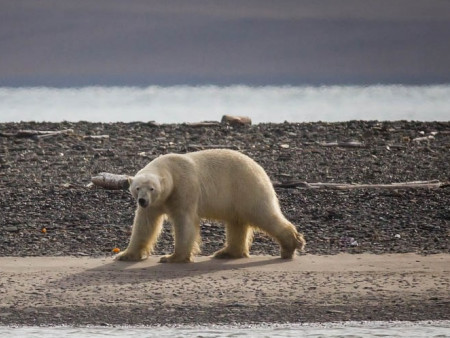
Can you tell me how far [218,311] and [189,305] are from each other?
26 centimetres

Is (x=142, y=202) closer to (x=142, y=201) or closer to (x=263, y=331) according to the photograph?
(x=142, y=201)

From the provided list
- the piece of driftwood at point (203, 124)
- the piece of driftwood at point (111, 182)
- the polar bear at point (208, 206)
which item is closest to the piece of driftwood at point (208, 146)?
the piece of driftwood at point (203, 124)

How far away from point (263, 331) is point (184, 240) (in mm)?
2045

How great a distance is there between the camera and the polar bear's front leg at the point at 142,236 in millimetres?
10141

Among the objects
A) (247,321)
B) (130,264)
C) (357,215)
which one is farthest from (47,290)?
(357,215)

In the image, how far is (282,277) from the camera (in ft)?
31.3

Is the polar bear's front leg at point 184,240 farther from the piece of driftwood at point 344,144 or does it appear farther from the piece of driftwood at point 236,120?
the piece of driftwood at point 236,120

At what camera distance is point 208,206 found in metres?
10.3

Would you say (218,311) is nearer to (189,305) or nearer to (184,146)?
(189,305)

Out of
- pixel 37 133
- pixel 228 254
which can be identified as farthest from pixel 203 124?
pixel 228 254

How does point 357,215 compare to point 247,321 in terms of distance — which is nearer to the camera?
point 247,321

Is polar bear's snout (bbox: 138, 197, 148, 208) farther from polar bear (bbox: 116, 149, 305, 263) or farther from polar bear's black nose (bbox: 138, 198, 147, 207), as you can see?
polar bear (bbox: 116, 149, 305, 263)

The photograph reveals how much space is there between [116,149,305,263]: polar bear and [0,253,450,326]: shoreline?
16 centimetres

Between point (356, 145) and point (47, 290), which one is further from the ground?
Answer: point (356, 145)
